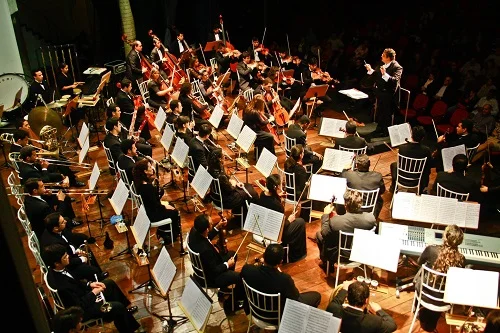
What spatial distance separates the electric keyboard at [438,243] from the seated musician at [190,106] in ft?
13.6

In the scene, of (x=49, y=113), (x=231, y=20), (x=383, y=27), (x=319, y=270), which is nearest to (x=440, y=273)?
(x=319, y=270)

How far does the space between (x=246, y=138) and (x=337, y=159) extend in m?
1.48

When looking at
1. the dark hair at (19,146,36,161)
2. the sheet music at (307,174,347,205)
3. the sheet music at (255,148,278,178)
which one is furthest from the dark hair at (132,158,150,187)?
the sheet music at (307,174,347,205)

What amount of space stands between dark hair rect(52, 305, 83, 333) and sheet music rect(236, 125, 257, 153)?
12.7 ft

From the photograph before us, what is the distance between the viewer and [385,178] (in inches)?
327

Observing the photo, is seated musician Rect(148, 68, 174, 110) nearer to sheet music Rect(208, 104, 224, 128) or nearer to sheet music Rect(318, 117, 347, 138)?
sheet music Rect(208, 104, 224, 128)

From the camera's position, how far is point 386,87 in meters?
9.39

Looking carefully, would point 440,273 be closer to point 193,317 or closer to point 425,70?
point 193,317

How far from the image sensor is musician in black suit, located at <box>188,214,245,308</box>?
499cm

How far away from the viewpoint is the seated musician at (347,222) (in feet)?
17.7

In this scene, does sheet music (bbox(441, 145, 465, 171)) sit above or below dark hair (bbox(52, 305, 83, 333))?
below

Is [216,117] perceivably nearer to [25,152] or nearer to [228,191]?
[228,191]

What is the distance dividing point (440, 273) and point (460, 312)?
1.08m

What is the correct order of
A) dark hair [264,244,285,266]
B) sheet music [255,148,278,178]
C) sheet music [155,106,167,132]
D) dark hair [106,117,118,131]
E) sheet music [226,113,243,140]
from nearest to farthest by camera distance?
1. dark hair [264,244,285,266]
2. sheet music [255,148,278,178]
3. dark hair [106,117,118,131]
4. sheet music [226,113,243,140]
5. sheet music [155,106,167,132]
